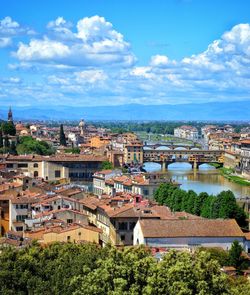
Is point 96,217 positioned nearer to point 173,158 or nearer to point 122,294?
point 122,294

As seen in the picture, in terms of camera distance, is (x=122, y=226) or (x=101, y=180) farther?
(x=101, y=180)

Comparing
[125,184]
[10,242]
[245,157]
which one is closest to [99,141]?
[245,157]

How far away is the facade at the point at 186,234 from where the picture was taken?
18.8m

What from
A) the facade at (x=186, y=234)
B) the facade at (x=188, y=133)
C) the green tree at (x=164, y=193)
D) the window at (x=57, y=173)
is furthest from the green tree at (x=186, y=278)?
the facade at (x=188, y=133)

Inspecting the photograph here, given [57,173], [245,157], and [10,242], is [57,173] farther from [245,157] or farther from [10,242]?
[245,157]

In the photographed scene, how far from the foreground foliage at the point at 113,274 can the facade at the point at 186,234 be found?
389 cm

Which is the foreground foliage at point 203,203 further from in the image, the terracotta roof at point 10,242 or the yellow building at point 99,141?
the yellow building at point 99,141

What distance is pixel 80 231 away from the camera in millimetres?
19500

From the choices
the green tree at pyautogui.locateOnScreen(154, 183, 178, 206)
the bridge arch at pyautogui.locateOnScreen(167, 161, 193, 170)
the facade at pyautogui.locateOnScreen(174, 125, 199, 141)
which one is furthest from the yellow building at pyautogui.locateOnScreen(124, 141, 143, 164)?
the facade at pyautogui.locateOnScreen(174, 125, 199, 141)

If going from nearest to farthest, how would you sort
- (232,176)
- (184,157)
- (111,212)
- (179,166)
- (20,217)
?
1. (111,212)
2. (20,217)
3. (232,176)
4. (184,157)
5. (179,166)

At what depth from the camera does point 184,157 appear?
66250 millimetres

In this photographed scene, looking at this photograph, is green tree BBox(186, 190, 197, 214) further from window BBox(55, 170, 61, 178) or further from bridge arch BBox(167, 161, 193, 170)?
bridge arch BBox(167, 161, 193, 170)

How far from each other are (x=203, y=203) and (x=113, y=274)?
1521cm

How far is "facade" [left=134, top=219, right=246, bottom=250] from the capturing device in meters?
18.8
